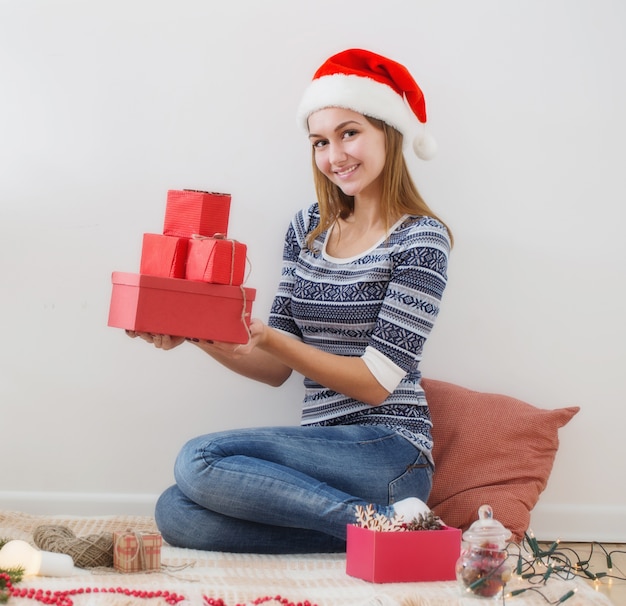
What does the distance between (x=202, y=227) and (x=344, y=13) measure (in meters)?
0.94

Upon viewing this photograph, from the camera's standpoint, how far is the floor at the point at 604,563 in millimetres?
1876

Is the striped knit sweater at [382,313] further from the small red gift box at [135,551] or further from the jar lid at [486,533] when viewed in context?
the small red gift box at [135,551]

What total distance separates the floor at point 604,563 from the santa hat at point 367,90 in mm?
1090


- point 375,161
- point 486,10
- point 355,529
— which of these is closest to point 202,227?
point 375,161

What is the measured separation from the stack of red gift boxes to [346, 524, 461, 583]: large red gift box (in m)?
0.47

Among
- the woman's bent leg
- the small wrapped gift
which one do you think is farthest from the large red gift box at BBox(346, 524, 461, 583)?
the woman's bent leg

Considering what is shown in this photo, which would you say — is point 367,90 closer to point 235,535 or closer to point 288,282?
point 288,282

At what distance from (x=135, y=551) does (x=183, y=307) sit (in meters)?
0.47

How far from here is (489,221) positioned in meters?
2.45

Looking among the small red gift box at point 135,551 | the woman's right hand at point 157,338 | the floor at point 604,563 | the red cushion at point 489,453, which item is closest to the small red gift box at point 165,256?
the woman's right hand at point 157,338

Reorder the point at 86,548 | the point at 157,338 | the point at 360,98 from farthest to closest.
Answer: the point at 360,98, the point at 157,338, the point at 86,548

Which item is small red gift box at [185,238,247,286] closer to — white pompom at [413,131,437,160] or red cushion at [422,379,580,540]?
white pompom at [413,131,437,160]

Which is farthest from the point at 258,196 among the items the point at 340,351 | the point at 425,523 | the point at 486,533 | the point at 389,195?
the point at 486,533

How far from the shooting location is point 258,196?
7.73ft
